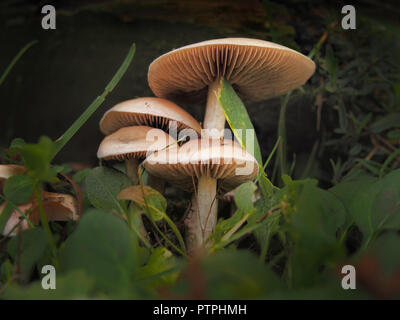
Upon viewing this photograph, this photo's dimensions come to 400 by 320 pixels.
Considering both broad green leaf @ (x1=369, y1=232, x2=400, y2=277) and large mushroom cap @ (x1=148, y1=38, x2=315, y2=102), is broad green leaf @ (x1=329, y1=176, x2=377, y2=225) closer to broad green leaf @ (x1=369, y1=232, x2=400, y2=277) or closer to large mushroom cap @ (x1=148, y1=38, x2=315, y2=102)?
broad green leaf @ (x1=369, y1=232, x2=400, y2=277)

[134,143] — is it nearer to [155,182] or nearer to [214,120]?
[155,182]

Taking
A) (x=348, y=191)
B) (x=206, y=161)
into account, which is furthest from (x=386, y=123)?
(x=206, y=161)

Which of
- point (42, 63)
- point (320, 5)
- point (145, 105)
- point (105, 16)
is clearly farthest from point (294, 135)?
point (42, 63)

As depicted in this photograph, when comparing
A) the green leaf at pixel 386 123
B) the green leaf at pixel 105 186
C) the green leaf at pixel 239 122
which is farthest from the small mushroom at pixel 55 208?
the green leaf at pixel 386 123

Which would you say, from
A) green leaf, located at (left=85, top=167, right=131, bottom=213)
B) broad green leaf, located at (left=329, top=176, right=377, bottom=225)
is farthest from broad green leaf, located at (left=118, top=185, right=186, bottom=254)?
broad green leaf, located at (left=329, top=176, right=377, bottom=225)

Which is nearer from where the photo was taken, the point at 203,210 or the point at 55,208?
the point at 55,208
